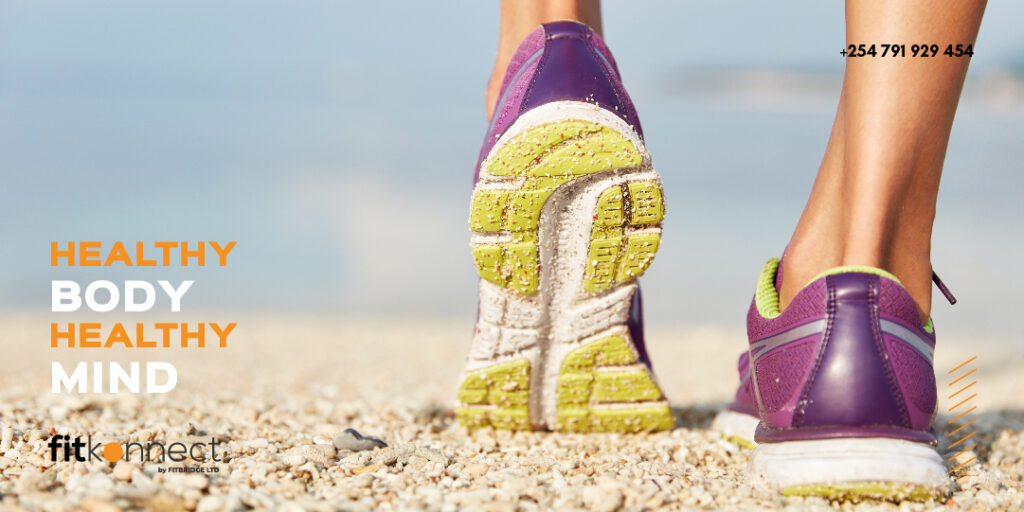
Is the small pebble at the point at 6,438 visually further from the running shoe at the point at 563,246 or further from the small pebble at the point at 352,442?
the running shoe at the point at 563,246

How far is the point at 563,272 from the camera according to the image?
5.27 ft

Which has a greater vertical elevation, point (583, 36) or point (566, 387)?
point (583, 36)

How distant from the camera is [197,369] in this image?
3.52m

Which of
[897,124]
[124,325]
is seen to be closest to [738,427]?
[897,124]

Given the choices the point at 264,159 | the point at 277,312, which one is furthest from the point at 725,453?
the point at 264,159

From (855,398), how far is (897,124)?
42cm

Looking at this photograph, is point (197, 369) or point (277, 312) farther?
point (277, 312)

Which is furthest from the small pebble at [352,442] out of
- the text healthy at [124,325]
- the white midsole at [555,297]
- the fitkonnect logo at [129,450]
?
the text healthy at [124,325]

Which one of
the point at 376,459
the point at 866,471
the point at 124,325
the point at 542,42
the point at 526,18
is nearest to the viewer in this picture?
the point at 866,471

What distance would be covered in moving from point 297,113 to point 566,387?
15653 mm

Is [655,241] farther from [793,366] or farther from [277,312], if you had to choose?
[277,312]

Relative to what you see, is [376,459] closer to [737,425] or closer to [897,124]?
[737,425]

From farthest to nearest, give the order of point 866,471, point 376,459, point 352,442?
point 352,442
point 376,459
point 866,471

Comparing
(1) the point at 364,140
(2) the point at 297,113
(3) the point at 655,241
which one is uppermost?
(2) the point at 297,113
